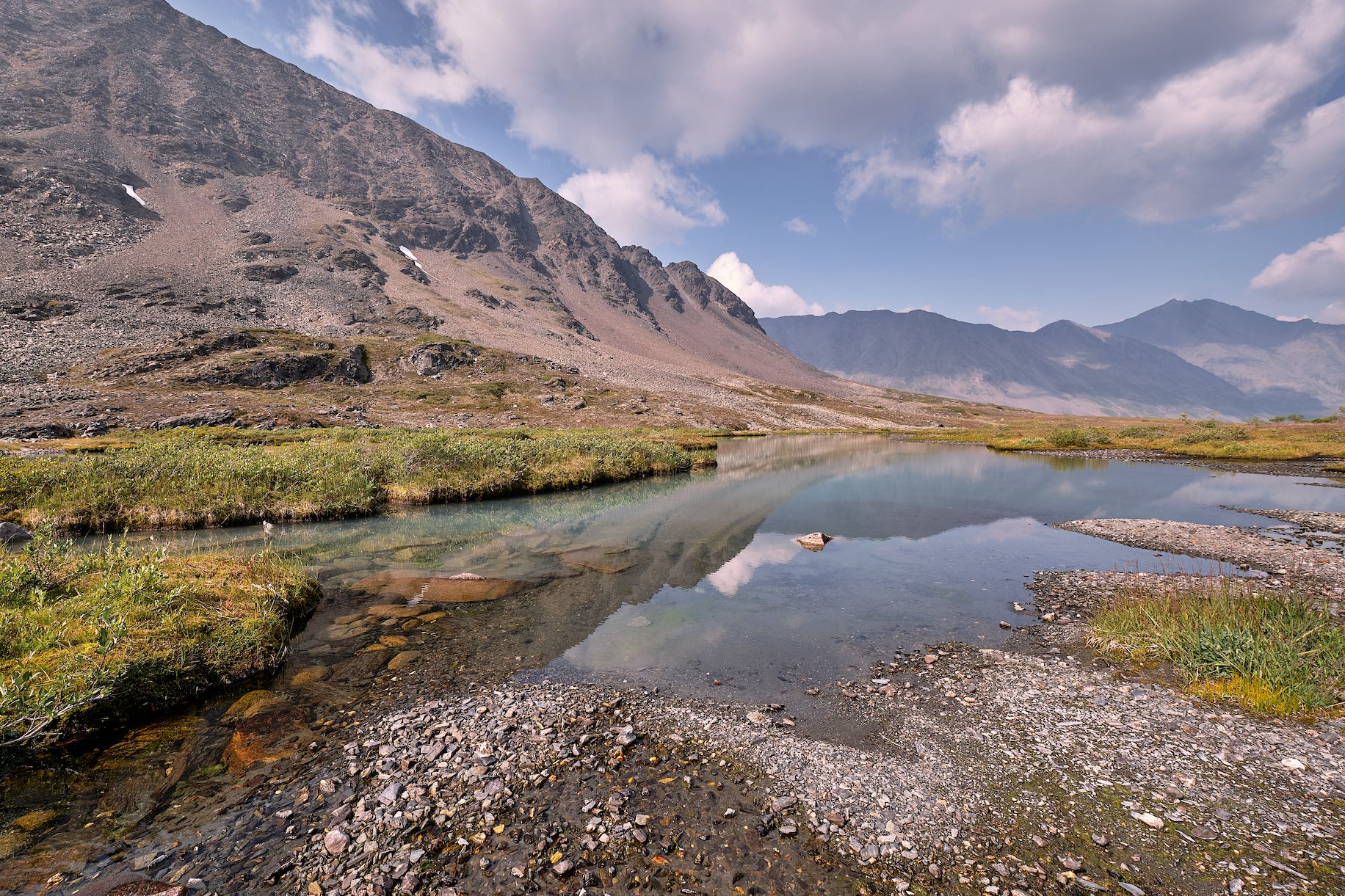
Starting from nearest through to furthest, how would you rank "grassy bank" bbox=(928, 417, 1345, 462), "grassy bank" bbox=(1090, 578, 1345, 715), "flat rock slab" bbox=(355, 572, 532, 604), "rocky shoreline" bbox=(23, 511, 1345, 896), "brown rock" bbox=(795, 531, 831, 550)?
"rocky shoreline" bbox=(23, 511, 1345, 896)
"grassy bank" bbox=(1090, 578, 1345, 715)
"flat rock slab" bbox=(355, 572, 532, 604)
"brown rock" bbox=(795, 531, 831, 550)
"grassy bank" bbox=(928, 417, 1345, 462)

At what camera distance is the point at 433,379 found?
5512 inches

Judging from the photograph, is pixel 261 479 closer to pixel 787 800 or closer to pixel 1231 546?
pixel 787 800

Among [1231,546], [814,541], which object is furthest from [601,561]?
[1231,546]

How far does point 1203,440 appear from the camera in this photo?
91812mm

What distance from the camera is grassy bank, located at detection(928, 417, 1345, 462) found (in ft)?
240

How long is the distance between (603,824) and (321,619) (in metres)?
13.8

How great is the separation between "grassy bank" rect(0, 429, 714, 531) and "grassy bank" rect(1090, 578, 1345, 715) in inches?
1418

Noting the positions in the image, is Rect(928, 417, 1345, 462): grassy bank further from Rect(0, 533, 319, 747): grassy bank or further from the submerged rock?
Rect(0, 533, 319, 747): grassy bank

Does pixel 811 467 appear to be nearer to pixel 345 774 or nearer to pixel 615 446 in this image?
pixel 615 446

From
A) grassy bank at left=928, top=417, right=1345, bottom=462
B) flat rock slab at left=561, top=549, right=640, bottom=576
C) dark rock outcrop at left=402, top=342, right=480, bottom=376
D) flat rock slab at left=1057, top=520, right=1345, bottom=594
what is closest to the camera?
flat rock slab at left=1057, top=520, right=1345, bottom=594

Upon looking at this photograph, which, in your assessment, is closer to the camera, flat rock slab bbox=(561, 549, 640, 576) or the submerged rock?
the submerged rock

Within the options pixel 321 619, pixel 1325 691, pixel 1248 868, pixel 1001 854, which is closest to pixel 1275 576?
pixel 1325 691

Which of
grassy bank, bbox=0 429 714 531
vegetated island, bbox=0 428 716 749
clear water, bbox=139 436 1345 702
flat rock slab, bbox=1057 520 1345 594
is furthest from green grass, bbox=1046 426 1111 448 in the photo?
grassy bank, bbox=0 429 714 531

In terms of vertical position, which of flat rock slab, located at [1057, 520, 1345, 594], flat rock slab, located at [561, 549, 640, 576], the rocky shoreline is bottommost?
flat rock slab, located at [561, 549, 640, 576]
